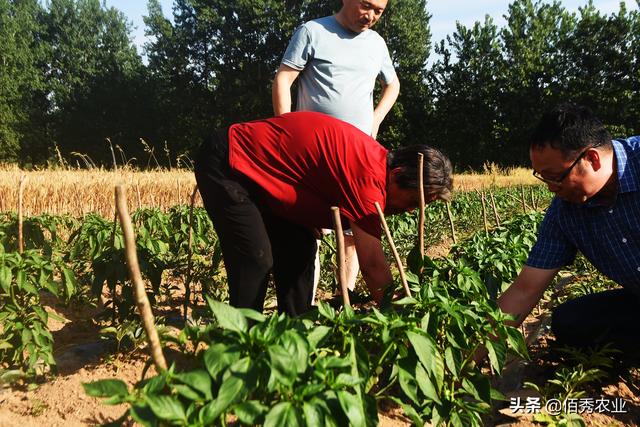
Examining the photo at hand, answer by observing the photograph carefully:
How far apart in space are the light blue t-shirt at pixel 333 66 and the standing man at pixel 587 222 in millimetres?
1128

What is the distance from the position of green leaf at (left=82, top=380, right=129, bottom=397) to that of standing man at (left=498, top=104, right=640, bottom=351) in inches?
61.9

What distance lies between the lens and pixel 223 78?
1169 inches

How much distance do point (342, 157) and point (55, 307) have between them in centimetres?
267

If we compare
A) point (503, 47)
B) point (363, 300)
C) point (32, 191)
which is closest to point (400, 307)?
point (363, 300)

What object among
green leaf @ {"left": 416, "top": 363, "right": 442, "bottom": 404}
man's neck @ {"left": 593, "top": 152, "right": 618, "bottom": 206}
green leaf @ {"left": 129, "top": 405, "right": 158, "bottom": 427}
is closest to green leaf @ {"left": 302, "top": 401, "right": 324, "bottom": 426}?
green leaf @ {"left": 129, "top": 405, "right": 158, "bottom": 427}

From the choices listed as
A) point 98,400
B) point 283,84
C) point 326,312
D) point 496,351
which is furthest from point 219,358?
point 283,84

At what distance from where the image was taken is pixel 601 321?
252 cm

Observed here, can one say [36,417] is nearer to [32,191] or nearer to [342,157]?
[342,157]

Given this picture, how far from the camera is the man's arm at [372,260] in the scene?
2.12 metres

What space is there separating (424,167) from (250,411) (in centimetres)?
131

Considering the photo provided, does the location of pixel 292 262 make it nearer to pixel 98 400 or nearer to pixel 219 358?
pixel 98 400

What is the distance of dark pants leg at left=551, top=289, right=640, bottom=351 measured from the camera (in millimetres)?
2488

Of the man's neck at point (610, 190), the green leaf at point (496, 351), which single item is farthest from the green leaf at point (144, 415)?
the man's neck at point (610, 190)

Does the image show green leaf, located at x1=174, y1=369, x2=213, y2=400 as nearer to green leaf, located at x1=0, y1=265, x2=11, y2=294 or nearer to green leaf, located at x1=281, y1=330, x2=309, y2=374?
green leaf, located at x1=281, y1=330, x2=309, y2=374
